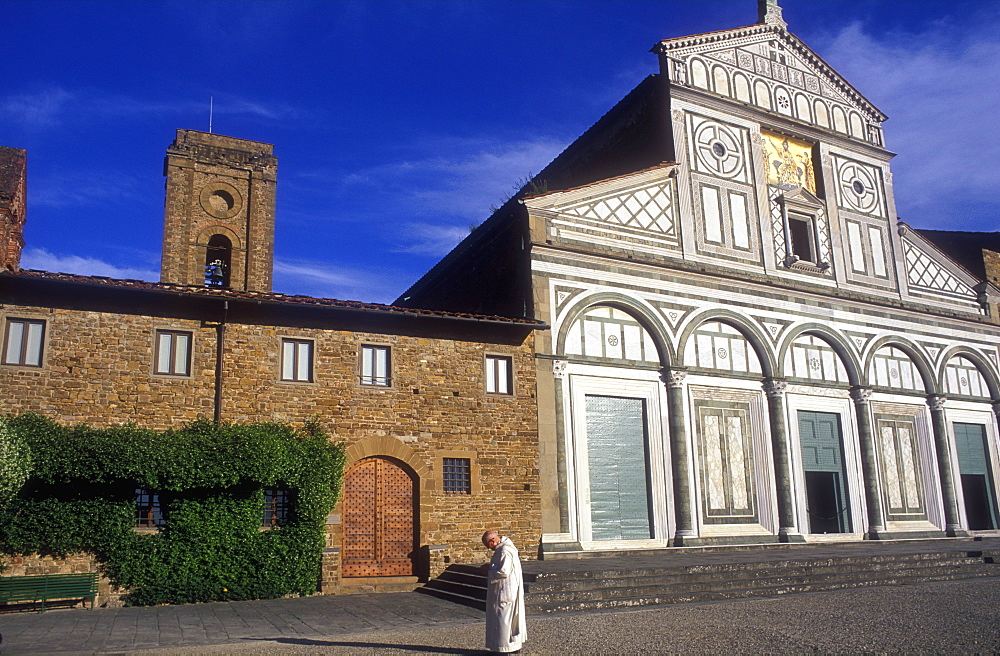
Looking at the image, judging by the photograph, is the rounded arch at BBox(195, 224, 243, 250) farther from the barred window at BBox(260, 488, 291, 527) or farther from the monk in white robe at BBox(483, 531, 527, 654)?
the monk in white robe at BBox(483, 531, 527, 654)

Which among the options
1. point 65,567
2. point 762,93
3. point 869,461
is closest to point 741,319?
point 869,461

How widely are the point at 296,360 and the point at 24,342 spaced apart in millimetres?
5054

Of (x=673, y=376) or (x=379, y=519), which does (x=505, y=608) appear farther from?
(x=673, y=376)

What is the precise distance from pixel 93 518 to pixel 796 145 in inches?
917

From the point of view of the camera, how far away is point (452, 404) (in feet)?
60.8

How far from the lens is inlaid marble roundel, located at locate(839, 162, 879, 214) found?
27562 mm

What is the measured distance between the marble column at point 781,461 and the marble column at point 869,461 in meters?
3.09

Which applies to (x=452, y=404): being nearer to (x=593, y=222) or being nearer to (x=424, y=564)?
(x=424, y=564)

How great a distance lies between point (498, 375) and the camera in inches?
760

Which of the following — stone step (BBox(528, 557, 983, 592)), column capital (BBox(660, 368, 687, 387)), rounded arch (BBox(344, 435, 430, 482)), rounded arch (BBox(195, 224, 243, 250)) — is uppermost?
rounded arch (BBox(195, 224, 243, 250))

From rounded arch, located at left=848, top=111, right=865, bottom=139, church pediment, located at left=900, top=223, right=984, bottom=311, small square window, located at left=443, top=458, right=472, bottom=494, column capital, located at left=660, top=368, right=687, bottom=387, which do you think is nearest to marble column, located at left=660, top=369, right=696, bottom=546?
column capital, located at left=660, top=368, right=687, bottom=387

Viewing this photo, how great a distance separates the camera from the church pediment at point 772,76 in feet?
82.4

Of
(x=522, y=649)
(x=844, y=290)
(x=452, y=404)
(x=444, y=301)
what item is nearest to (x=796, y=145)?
(x=844, y=290)

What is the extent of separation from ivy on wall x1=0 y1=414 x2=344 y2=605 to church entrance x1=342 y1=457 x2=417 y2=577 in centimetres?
78
